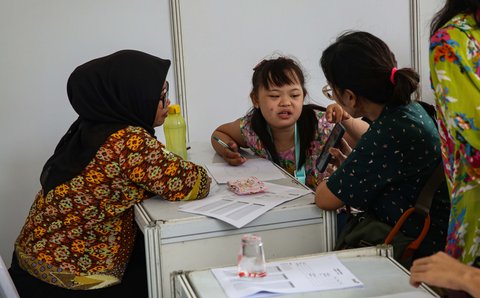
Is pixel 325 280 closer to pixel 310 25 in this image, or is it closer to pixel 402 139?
pixel 402 139

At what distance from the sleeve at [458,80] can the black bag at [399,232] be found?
0.38 m

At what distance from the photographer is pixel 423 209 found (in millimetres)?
1729

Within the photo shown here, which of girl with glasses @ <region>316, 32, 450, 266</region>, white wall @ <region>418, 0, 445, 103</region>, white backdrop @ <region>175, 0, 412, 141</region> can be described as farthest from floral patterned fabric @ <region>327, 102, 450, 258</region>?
white wall @ <region>418, 0, 445, 103</region>

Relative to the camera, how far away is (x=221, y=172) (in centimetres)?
245

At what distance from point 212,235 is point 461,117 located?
810 millimetres

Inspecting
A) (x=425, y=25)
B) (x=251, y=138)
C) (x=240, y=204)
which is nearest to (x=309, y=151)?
(x=251, y=138)

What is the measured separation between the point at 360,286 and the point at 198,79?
7.17 feet

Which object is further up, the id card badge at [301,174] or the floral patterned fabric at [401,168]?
the floral patterned fabric at [401,168]

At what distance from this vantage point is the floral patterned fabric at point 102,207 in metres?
2.00

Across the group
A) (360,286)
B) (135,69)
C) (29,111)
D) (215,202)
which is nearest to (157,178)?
(215,202)

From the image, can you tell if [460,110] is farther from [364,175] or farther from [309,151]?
[309,151]

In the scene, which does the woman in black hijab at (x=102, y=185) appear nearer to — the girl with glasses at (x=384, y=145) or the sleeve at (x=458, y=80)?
the girl with glasses at (x=384, y=145)

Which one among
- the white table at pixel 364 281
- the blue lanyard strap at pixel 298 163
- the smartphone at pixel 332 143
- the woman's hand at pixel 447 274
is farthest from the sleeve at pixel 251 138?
the woman's hand at pixel 447 274

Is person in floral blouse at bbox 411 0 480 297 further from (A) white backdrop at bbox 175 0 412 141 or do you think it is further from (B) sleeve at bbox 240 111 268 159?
(A) white backdrop at bbox 175 0 412 141
